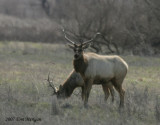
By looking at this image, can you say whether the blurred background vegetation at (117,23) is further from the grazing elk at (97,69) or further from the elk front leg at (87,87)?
the elk front leg at (87,87)

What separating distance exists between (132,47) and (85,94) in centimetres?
2051

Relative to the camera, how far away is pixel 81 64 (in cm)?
1463

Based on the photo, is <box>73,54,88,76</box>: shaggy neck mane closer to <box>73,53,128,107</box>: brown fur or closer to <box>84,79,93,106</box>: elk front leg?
<box>73,53,128,107</box>: brown fur

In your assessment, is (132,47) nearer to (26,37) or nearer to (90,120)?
(26,37)

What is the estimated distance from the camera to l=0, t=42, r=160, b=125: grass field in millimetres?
12055

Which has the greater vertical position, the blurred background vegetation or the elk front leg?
the blurred background vegetation

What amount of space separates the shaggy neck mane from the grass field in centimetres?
94

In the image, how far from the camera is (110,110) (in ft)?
45.5

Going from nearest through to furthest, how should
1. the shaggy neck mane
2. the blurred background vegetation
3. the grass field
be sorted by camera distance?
the grass field → the shaggy neck mane → the blurred background vegetation

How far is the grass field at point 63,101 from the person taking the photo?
39.5 feet

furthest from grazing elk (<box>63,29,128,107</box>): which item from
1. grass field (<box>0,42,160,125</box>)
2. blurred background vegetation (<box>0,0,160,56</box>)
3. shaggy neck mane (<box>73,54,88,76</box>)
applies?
blurred background vegetation (<box>0,0,160,56</box>)

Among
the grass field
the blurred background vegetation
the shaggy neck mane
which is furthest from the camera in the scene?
the blurred background vegetation

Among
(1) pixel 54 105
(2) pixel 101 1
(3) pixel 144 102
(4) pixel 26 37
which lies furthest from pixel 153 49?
(1) pixel 54 105

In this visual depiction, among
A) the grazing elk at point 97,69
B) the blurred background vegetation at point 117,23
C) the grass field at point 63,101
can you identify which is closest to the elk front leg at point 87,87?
the grazing elk at point 97,69
